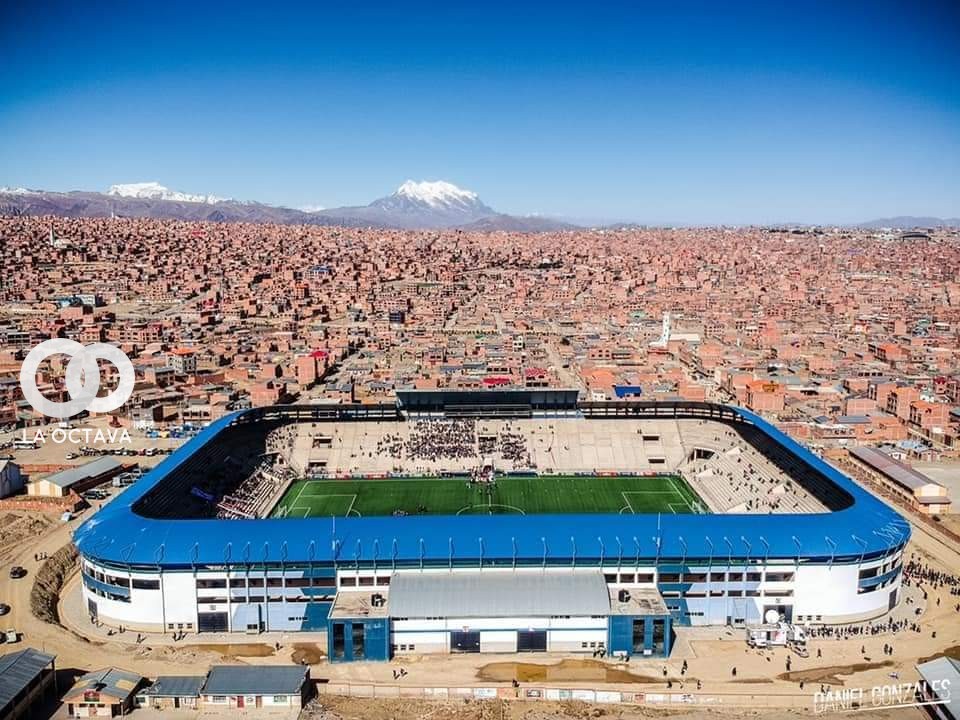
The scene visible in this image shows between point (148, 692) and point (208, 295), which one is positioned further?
point (208, 295)

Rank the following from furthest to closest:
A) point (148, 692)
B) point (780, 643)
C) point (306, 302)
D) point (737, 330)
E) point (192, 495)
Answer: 1. point (306, 302)
2. point (737, 330)
3. point (192, 495)
4. point (780, 643)
5. point (148, 692)

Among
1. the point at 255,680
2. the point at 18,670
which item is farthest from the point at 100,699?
the point at 255,680

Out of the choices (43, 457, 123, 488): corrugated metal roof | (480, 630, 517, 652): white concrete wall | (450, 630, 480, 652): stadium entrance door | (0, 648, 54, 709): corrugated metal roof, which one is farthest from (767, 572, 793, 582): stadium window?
(43, 457, 123, 488): corrugated metal roof

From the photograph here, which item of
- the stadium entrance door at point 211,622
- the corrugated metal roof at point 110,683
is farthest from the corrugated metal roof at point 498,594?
the corrugated metal roof at point 110,683

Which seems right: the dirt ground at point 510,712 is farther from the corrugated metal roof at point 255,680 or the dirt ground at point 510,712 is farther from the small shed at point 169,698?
the small shed at point 169,698

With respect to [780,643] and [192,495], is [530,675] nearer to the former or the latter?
[780,643]

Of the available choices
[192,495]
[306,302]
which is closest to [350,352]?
[306,302]

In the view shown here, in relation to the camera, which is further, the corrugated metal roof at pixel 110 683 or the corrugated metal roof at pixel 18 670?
the corrugated metal roof at pixel 110 683
